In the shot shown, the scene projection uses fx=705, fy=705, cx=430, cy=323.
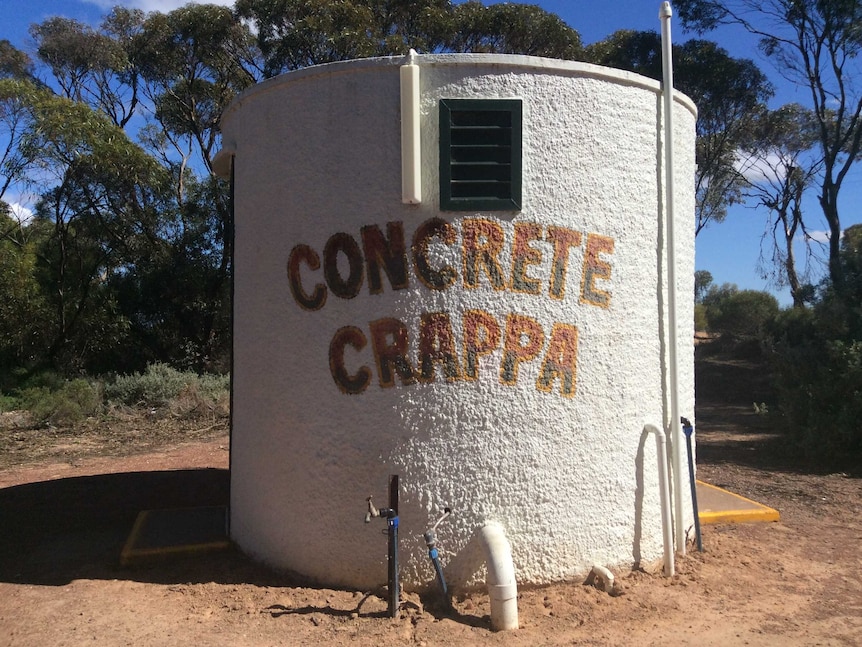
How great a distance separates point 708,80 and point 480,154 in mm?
21146

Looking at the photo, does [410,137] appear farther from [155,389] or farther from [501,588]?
[155,389]

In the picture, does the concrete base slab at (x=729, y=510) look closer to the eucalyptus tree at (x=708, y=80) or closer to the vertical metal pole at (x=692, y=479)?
the vertical metal pole at (x=692, y=479)

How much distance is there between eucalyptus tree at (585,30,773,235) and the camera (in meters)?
23.0

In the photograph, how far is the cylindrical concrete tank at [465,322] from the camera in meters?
4.96

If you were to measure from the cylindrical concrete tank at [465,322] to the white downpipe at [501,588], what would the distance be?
0.89ft

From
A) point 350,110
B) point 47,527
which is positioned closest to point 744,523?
point 350,110

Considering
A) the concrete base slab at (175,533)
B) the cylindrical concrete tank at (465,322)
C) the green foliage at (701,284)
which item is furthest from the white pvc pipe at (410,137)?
the green foliage at (701,284)

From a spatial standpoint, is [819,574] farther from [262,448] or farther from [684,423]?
[262,448]

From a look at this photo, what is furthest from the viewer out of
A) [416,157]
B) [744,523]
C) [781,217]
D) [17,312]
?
[781,217]

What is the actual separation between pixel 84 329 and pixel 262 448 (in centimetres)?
1577

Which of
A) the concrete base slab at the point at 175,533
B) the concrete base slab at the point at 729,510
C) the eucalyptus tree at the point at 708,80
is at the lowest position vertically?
the concrete base slab at the point at 175,533

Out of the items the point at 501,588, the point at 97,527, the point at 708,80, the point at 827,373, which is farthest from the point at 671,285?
the point at 708,80

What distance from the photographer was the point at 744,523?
6.91 m

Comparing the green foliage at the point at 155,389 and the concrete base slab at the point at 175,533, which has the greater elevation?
the green foliage at the point at 155,389
